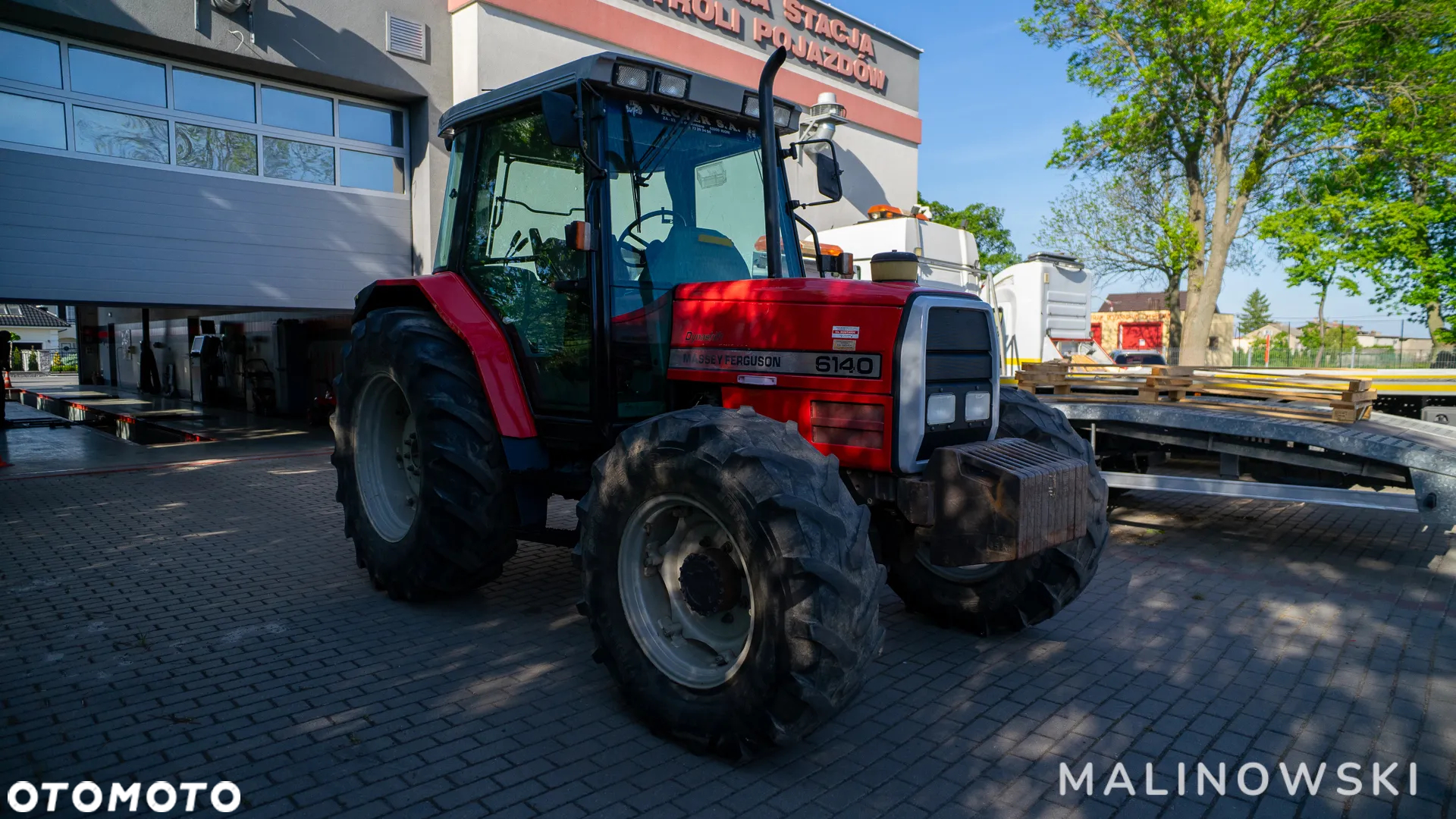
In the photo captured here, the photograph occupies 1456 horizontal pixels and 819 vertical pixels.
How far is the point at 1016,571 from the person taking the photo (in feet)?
13.7

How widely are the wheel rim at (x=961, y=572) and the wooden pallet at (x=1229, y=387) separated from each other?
3206mm

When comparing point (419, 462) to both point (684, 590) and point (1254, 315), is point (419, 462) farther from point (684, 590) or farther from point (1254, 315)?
point (1254, 315)

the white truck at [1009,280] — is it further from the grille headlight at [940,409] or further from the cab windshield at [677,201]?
the grille headlight at [940,409]

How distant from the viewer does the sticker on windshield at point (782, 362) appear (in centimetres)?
346

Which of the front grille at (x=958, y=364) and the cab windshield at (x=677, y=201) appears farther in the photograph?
the cab windshield at (x=677, y=201)

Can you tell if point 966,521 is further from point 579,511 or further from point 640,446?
point 579,511

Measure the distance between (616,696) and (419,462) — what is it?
180 centimetres

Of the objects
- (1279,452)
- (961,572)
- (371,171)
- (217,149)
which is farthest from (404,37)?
(1279,452)

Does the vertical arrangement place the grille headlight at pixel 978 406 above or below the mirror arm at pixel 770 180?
below

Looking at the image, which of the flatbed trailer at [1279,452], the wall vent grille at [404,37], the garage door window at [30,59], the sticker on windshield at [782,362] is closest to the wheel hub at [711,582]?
the sticker on windshield at [782,362]

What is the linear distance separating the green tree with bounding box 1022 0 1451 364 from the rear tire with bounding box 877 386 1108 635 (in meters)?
18.9

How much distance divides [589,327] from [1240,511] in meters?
6.73

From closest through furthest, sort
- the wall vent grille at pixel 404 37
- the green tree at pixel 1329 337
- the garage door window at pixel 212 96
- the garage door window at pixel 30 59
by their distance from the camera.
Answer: the garage door window at pixel 30 59 → the garage door window at pixel 212 96 → the wall vent grille at pixel 404 37 → the green tree at pixel 1329 337

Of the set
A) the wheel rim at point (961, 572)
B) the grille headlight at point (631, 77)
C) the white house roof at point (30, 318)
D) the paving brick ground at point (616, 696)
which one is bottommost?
the paving brick ground at point (616, 696)
